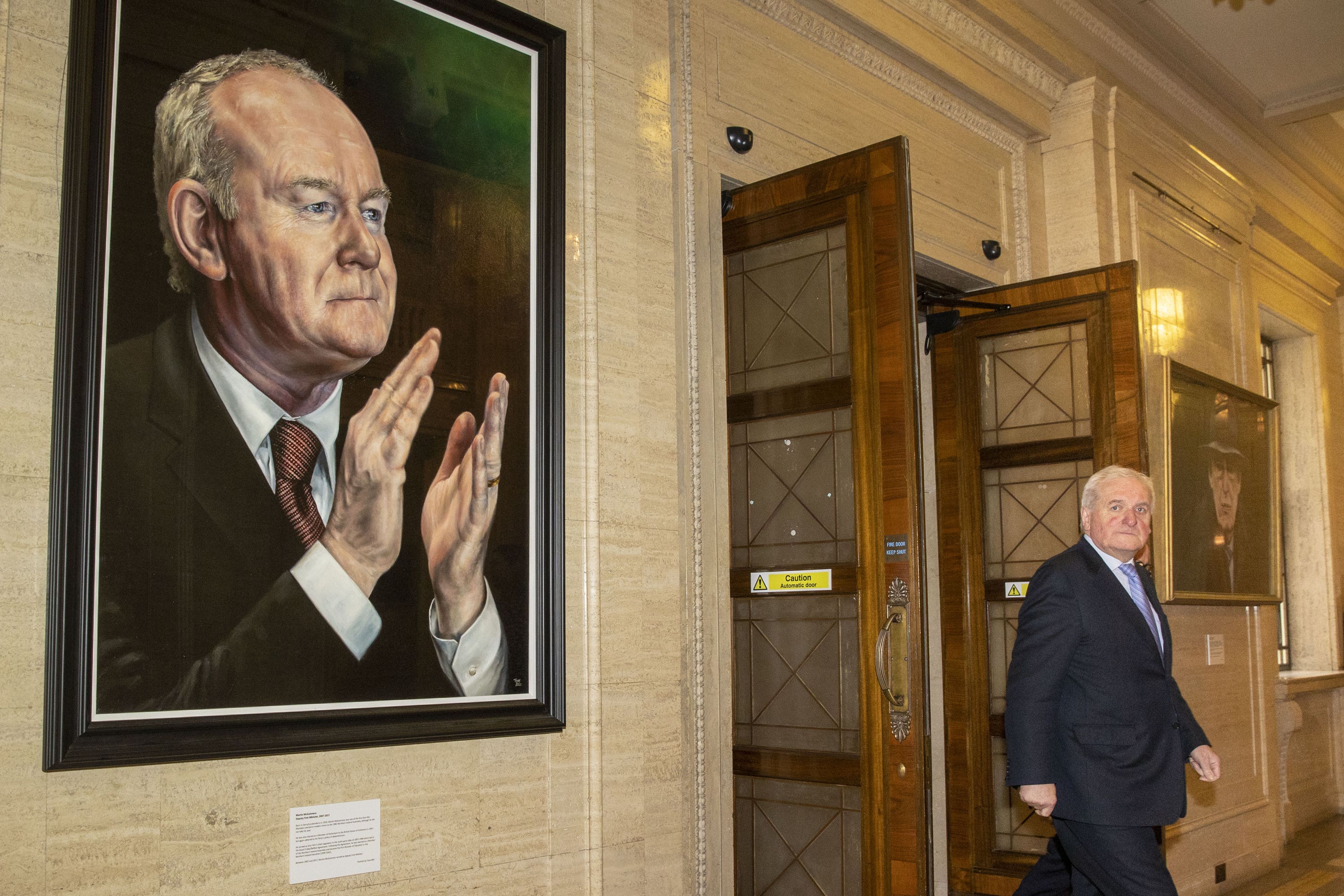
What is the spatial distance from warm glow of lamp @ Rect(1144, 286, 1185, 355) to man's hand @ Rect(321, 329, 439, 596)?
198 inches

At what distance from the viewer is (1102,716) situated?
329 cm

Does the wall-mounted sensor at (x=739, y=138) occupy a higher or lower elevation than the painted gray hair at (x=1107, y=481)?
higher

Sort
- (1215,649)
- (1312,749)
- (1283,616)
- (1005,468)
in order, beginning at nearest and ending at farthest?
(1005,468)
(1215,649)
(1312,749)
(1283,616)

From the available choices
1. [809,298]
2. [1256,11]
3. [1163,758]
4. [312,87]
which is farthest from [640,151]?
[1256,11]

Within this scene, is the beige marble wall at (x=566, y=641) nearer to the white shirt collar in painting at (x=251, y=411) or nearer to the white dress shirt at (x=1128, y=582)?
the white shirt collar in painting at (x=251, y=411)

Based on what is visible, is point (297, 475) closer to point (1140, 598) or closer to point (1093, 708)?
point (1093, 708)

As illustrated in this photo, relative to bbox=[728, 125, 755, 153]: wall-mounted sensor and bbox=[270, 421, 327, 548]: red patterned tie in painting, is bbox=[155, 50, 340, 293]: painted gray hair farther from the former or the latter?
bbox=[728, 125, 755, 153]: wall-mounted sensor

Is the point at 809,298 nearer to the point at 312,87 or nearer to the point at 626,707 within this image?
the point at 626,707

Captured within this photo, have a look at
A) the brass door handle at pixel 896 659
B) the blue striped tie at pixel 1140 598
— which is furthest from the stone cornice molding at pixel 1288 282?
the brass door handle at pixel 896 659

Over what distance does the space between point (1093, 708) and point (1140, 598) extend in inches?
16.8

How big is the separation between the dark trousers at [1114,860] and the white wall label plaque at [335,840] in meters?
1.86

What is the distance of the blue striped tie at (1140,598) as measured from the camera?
11.5 feet

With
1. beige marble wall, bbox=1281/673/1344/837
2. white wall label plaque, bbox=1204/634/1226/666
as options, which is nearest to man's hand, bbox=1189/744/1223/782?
white wall label plaque, bbox=1204/634/1226/666

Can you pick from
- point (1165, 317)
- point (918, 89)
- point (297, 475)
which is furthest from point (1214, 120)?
point (297, 475)
